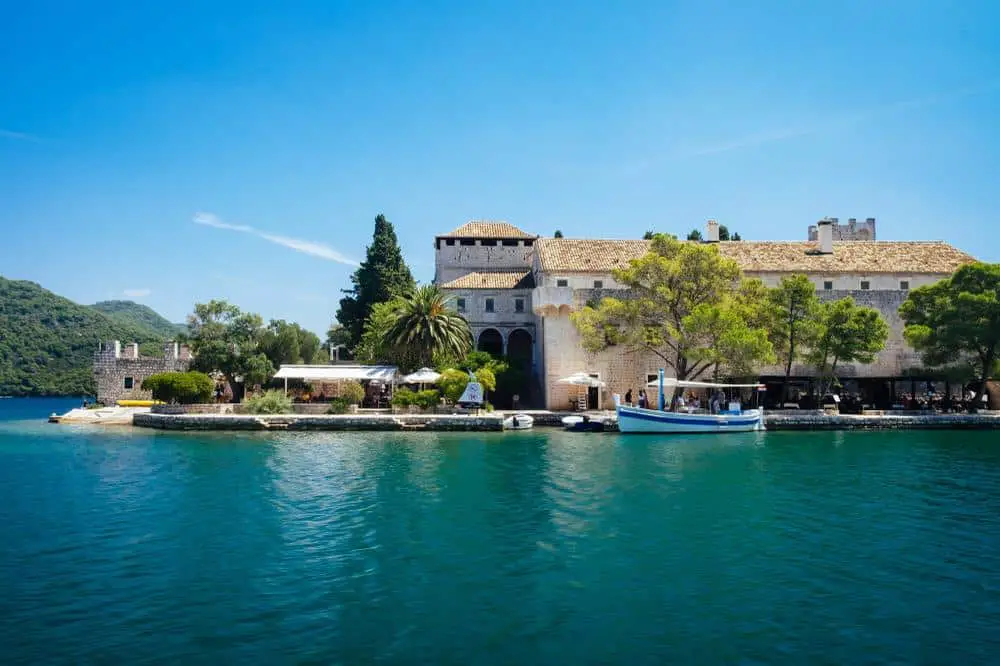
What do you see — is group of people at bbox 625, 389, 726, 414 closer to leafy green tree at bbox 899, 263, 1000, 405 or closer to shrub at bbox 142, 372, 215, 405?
leafy green tree at bbox 899, 263, 1000, 405

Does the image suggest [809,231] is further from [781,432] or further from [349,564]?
[349,564]

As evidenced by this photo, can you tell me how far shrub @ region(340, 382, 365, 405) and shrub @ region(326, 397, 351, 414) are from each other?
25 cm

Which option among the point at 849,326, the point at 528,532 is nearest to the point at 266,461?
the point at 528,532

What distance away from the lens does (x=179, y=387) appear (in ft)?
105

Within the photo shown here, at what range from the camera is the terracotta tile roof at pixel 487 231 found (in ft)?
143

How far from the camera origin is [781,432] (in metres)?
29.6

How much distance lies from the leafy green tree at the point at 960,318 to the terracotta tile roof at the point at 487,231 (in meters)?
20.5

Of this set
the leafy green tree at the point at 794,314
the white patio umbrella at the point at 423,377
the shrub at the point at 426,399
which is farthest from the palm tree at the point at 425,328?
the leafy green tree at the point at 794,314

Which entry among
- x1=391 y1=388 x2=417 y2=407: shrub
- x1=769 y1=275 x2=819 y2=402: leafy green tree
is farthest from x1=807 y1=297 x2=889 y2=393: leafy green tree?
x1=391 y1=388 x2=417 y2=407: shrub

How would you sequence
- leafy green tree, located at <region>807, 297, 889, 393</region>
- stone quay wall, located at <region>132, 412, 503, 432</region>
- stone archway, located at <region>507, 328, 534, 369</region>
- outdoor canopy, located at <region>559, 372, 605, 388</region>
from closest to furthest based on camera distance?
1. stone quay wall, located at <region>132, 412, 503, 432</region>
2. leafy green tree, located at <region>807, 297, 889, 393</region>
3. outdoor canopy, located at <region>559, 372, 605, 388</region>
4. stone archway, located at <region>507, 328, 534, 369</region>

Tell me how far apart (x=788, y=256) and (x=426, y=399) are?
69.5ft

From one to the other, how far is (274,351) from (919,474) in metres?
29.4

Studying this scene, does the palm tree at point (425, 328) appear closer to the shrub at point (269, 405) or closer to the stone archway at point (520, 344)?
the shrub at point (269, 405)

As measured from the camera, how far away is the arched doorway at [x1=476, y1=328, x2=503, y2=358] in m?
39.3
